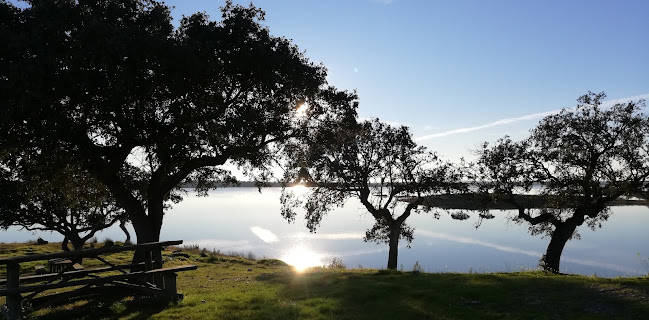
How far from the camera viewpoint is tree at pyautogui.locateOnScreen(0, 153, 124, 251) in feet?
62.0

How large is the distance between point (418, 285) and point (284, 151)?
10119 millimetres

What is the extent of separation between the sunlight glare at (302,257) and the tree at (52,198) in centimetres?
2034

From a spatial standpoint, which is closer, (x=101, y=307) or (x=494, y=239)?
(x=101, y=307)

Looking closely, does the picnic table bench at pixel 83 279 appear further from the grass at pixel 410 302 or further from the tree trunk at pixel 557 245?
the tree trunk at pixel 557 245

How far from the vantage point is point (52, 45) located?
1410 centimetres

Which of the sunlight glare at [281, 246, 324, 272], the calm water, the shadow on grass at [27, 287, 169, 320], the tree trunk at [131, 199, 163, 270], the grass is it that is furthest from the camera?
the sunlight glare at [281, 246, 324, 272]

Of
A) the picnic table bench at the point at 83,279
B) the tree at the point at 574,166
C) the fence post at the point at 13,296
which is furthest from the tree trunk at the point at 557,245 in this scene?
the fence post at the point at 13,296

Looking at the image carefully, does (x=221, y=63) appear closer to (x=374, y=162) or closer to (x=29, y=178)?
(x=29, y=178)

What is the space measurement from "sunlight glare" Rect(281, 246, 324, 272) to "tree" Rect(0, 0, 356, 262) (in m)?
30.3

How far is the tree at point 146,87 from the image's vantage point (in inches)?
549

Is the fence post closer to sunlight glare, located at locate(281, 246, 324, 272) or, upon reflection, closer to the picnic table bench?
the picnic table bench

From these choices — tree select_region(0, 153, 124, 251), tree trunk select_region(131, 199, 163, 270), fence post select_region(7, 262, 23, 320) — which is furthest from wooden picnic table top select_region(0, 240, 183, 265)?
tree select_region(0, 153, 124, 251)

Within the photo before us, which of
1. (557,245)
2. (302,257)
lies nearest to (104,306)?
(557,245)

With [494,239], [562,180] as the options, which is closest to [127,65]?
[562,180]
